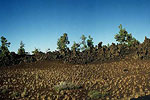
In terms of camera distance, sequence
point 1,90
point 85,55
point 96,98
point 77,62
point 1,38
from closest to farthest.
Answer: point 96,98, point 1,90, point 77,62, point 85,55, point 1,38

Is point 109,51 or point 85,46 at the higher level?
point 85,46

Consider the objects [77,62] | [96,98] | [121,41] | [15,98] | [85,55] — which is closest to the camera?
[96,98]

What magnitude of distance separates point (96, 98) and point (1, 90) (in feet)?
27.6

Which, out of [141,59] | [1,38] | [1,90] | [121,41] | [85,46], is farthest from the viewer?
[85,46]

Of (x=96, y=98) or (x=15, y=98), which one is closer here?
(x=96, y=98)

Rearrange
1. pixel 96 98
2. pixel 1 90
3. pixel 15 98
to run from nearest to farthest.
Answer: pixel 96 98 < pixel 15 98 < pixel 1 90

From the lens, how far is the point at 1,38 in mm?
38812

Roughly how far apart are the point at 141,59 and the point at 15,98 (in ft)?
70.4

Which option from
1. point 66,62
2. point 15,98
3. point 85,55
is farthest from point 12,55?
point 15,98

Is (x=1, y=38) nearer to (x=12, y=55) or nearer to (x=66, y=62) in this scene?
(x=12, y=55)

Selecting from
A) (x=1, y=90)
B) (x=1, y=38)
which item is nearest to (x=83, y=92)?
(x=1, y=90)

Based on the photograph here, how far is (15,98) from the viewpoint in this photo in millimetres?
11602

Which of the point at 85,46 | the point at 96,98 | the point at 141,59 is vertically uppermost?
the point at 85,46

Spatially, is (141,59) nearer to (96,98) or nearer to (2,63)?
(96,98)
